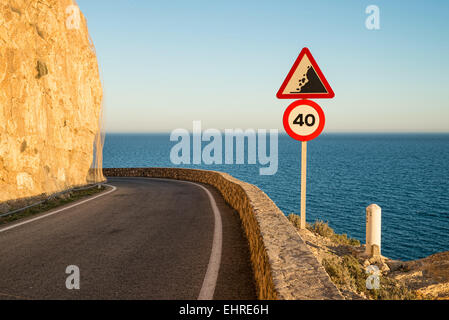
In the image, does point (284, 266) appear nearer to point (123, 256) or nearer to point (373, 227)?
point (123, 256)

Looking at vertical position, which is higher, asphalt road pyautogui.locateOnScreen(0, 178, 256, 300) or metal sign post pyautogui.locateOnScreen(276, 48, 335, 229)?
metal sign post pyautogui.locateOnScreen(276, 48, 335, 229)

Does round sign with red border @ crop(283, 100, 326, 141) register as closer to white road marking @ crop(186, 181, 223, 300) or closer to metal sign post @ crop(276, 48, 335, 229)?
metal sign post @ crop(276, 48, 335, 229)

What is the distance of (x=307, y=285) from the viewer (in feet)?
9.09

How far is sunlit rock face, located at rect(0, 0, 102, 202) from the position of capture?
442 inches

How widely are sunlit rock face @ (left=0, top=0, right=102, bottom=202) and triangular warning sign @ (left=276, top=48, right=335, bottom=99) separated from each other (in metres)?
9.30

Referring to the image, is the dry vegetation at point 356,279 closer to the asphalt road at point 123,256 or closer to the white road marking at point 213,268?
the asphalt road at point 123,256

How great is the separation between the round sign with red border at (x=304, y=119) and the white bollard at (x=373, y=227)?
5.97 ft

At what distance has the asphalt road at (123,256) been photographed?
13.0ft

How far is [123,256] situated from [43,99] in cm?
1082

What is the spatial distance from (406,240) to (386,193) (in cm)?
2137

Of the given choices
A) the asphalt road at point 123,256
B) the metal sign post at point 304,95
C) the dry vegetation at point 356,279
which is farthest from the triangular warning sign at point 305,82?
the asphalt road at point 123,256

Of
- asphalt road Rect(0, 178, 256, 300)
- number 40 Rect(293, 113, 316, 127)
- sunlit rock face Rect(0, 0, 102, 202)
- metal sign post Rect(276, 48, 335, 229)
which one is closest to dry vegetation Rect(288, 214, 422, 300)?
asphalt road Rect(0, 178, 256, 300)

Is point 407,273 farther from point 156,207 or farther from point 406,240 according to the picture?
point 406,240
